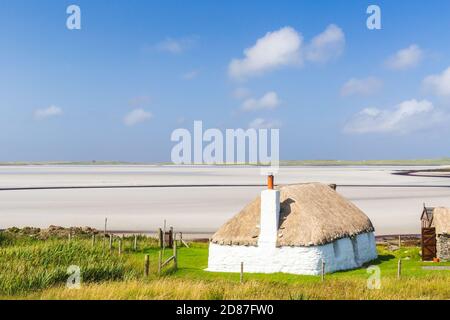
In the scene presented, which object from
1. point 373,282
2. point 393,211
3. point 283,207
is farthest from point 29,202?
point 373,282

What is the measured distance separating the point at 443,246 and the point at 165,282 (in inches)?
724

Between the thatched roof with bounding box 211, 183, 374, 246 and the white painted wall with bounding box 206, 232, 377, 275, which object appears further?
the thatched roof with bounding box 211, 183, 374, 246

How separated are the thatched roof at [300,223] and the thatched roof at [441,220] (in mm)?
4196

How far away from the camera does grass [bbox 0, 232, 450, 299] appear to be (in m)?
16.3

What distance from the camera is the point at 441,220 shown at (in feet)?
104

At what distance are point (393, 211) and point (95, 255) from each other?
122 ft

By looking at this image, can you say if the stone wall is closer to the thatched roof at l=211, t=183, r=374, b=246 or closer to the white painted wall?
the thatched roof at l=211, t=183, r=374, b=246

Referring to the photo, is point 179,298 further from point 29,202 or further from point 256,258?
point 29,202

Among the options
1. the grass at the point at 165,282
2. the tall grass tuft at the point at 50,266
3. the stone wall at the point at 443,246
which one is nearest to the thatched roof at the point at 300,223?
the grass at the point at 165,282

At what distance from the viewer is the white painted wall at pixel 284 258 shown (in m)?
26.0

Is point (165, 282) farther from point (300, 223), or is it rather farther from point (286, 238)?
point (300, 223)

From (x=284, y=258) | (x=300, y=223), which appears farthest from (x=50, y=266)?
(x=300, y=223)

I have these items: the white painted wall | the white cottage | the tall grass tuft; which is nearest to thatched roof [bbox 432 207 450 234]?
the white cottage
